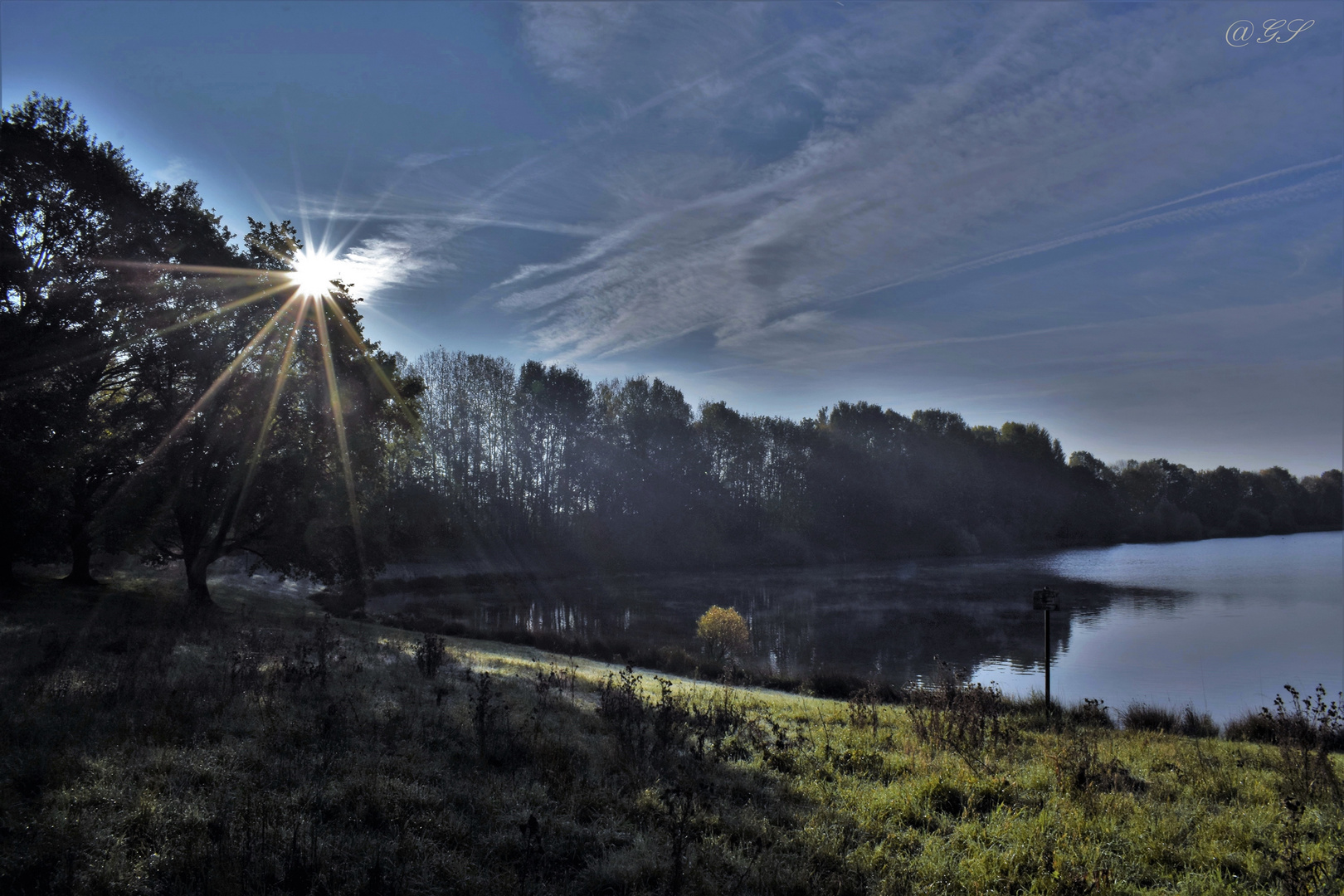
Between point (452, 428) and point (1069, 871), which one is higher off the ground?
point (452, 428)

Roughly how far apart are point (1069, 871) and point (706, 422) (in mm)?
75728

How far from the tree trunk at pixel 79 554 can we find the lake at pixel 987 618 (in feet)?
41.0

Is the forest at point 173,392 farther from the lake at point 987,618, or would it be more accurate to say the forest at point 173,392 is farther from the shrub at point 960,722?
the shrub at point 960,722

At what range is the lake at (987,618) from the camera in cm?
2084

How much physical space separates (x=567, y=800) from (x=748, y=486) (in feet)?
260

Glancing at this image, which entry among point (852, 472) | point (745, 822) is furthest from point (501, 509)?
point (745, 822)

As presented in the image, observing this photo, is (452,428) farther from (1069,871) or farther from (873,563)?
(1069,871)

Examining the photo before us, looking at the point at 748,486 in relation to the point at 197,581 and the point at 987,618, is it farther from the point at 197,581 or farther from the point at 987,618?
the point at 197,581

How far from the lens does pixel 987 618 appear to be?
32.8 metres

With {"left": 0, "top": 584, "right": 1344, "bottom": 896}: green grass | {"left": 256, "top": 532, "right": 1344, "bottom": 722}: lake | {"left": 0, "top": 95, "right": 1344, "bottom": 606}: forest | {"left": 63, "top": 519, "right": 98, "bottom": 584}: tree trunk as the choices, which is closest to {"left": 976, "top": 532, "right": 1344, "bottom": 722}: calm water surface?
{"left": 256, "top": 532, "right": 1344, "bottom": 722}: lake

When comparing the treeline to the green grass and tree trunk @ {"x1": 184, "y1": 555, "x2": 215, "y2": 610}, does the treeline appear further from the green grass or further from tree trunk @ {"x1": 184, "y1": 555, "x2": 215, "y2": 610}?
the green grass

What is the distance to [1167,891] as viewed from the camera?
4.39 metres

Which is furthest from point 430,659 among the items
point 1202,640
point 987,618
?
point 1202,640

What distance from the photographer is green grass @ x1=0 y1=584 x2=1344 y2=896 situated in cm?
424
